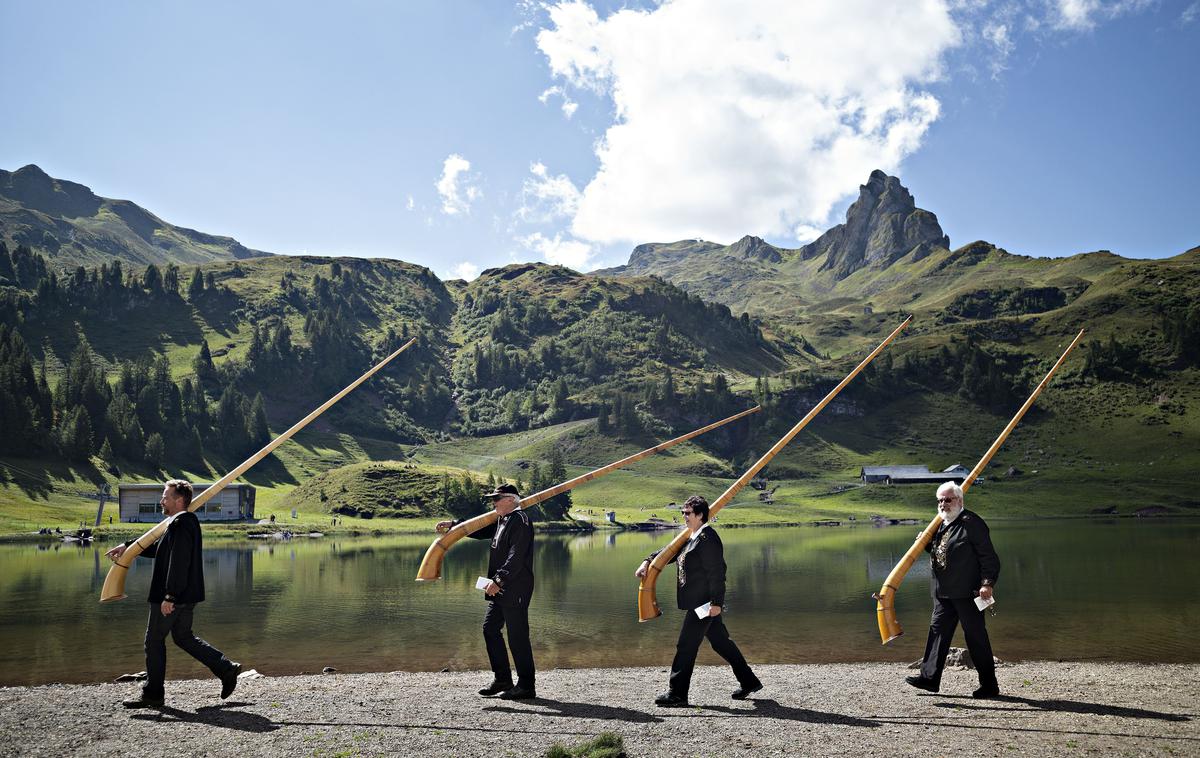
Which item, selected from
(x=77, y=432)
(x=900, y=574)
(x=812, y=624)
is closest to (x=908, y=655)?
(x=812, y=624)

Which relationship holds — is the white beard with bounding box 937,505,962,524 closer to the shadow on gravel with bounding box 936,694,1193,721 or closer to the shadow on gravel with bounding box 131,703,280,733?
the shadow on gravel with bounding box 936,694,1193,721

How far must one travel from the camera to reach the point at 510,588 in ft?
49.9

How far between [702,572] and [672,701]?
2.43 meters

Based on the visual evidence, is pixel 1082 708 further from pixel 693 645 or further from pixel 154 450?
pixel 154 450

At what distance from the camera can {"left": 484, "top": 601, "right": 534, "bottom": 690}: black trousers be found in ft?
50.1

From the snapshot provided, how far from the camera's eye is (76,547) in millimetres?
88312

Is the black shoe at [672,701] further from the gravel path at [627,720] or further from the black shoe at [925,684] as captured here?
the black shoe at [925,684]

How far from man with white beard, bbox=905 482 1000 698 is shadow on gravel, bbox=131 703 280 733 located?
11.6 meters

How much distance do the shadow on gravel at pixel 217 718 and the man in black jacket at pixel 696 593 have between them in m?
6.58

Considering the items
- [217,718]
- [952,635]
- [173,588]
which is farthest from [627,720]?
[173,588]

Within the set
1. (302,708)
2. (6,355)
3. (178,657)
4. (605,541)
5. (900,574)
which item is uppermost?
(6,355)

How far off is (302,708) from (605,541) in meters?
103

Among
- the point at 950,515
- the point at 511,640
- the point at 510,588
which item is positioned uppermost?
the point at 950,515

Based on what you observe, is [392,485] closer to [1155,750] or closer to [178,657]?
[178,657]
